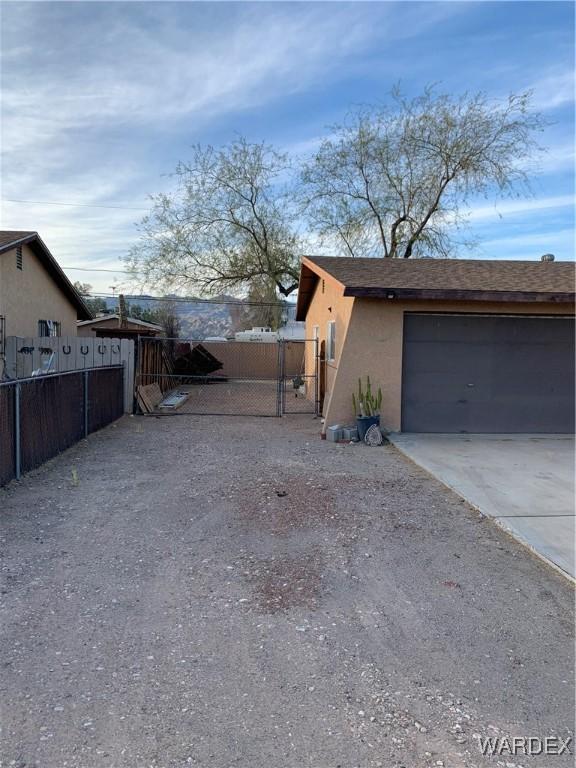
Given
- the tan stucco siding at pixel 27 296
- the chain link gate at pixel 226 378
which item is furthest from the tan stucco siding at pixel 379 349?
the tan stucco siding at pixel 27 296

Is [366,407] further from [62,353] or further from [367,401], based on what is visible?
[62,353]

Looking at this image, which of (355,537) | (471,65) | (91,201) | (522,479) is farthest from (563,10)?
(91,201)

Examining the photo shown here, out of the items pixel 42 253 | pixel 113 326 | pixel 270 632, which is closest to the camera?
pixel 270 632

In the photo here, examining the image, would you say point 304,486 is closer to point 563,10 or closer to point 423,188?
point 563,10

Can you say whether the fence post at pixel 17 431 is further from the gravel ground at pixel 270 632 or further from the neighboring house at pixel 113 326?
the neighboring house at pixel 113 326

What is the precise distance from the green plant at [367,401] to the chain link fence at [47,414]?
4.96 m

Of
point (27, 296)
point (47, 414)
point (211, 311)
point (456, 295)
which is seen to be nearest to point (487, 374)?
point (456, 295)

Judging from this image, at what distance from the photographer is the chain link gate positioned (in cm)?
1434

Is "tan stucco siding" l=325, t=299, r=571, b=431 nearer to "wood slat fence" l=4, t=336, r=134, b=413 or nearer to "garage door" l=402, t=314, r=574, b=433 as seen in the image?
"garage door" l=402, t=314, r=574, b=433

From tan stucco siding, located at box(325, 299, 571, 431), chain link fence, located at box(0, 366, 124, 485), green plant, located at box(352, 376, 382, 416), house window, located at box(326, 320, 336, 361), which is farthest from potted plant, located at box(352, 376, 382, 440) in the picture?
chain link fence, located at box(0, 366, 124, 485)

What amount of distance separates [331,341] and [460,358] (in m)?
3.30

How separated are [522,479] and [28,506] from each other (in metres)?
6.04

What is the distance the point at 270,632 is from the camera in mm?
3453

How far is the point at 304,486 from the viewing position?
7004 mm
